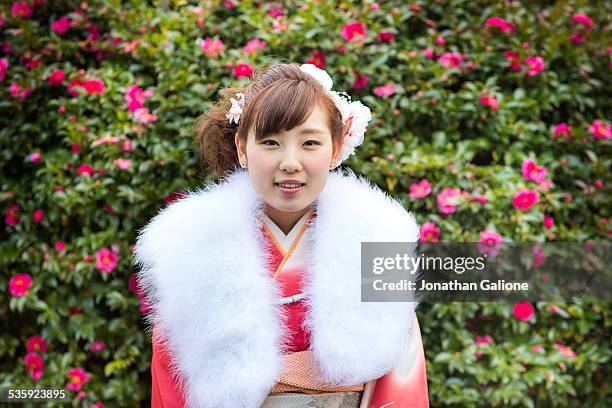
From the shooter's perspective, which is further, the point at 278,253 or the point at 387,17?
the point at 387,17

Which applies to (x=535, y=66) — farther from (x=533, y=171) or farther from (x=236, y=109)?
(x=236, y=109)

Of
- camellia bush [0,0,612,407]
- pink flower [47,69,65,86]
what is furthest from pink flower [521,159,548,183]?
pink flower [47,69,65,86]

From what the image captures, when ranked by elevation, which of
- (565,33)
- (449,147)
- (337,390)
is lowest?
(337,390)

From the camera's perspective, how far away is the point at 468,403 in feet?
8.32

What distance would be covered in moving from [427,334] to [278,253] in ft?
3.99

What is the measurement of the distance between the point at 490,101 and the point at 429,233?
1.93ft

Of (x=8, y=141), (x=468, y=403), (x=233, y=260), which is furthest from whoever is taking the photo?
(x=8, y=141)

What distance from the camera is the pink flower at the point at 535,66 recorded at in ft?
9.11

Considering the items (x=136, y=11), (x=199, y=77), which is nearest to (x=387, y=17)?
(x=199, y=77)

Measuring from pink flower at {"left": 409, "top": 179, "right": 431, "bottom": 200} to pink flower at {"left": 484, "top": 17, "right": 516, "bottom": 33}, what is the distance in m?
0.80

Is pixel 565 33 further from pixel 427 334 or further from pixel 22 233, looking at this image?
pixel 22 233

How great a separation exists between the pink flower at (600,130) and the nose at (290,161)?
5.85 feet

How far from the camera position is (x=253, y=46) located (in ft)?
8.81

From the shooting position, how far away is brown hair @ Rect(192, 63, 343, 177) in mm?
1475
